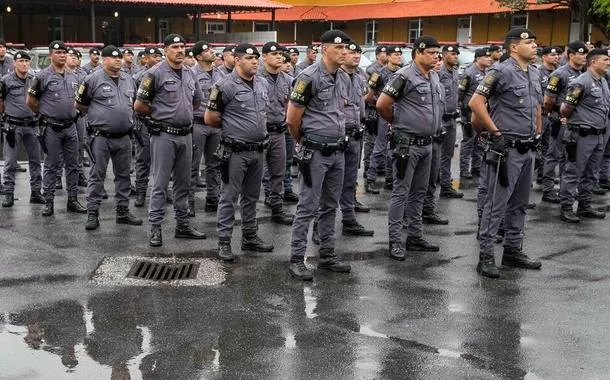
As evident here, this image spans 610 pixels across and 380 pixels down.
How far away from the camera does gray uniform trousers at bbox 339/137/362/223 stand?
8078mm

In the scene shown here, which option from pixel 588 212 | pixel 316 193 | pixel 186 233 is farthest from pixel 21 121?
pixel 588 212

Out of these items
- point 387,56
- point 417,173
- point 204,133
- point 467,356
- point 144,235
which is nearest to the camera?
point 467,356

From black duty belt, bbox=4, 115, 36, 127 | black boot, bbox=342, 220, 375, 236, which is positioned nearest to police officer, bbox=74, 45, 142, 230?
black duty belt, bbox=4, 115, 36, 127

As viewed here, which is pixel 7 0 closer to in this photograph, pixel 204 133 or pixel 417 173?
pixel 204 133

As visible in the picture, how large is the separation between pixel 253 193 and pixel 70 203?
3179 millimetres

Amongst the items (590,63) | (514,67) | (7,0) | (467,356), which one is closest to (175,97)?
(514,67)

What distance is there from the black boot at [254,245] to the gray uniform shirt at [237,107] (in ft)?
3.57

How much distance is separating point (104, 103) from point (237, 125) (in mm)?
2166

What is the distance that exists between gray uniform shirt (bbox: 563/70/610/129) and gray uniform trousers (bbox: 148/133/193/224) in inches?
182

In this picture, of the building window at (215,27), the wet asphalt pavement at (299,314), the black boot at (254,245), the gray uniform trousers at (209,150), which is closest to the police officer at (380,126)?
the gray uniform trousers at (209,150)

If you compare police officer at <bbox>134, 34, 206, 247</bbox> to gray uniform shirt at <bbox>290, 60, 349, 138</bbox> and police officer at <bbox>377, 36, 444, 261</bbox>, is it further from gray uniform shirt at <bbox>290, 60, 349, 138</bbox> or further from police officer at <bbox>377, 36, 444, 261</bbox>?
police officer at <bbox>377, 36, 444, 261</bbox>

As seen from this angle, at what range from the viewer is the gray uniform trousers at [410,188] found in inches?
307

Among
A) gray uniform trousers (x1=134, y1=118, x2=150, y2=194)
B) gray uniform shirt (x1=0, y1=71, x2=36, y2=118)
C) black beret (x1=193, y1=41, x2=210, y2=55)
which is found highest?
black beret (x1=193, y1=41, x2=210, y2=55)

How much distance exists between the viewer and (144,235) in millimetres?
8750
